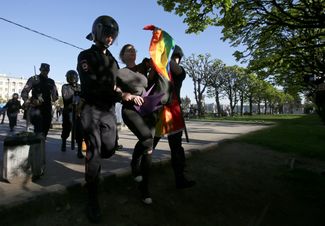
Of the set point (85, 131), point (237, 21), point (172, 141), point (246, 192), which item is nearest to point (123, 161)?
point (172, 141)

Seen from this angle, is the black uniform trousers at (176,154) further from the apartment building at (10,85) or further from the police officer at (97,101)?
the apartment building at (10,85)

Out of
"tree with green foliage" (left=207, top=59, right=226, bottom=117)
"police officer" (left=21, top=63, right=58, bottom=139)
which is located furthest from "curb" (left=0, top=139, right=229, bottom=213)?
"tree with green foliage" (left=207, top=59, right=226, bottom=117)

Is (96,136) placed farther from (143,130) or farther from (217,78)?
(217,78)

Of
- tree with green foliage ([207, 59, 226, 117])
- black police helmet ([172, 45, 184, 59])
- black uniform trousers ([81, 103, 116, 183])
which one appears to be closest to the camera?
black uniform trousers ([81, 103, 116, 183])

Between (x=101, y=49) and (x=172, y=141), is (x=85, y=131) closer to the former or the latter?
(x=101, y=49)

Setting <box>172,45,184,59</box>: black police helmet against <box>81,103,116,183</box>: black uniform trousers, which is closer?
<box>81,103,116,183</box>: black uniform trousers

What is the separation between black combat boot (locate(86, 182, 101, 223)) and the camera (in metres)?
3.00

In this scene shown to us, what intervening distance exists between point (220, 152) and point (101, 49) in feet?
15.5

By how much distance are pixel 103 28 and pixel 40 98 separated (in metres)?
3.28

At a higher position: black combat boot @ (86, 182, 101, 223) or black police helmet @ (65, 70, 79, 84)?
black police helmet @ (65, 70, 79, 84)

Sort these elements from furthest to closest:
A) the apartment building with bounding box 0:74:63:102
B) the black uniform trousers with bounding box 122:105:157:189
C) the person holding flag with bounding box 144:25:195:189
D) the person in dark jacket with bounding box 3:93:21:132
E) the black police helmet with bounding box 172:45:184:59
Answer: the apartment building with bounding box 0:74:63:102 < the person in dark jacket with bounding box 3:93:21:132 < the black police helmet with bounding box 172:45:184:59 < the person holding flag with bounding box 144:25:195:189 < the black uniform trousers with bounding box 122:105:157:189

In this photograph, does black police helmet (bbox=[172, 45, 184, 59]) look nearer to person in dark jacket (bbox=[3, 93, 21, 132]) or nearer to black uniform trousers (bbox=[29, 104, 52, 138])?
black uniform trousers (bbox=[29, 104, 52, 138])

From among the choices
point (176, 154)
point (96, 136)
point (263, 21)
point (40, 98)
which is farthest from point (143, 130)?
point (263, 21)

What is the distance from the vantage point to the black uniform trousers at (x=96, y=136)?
306 centimetres
